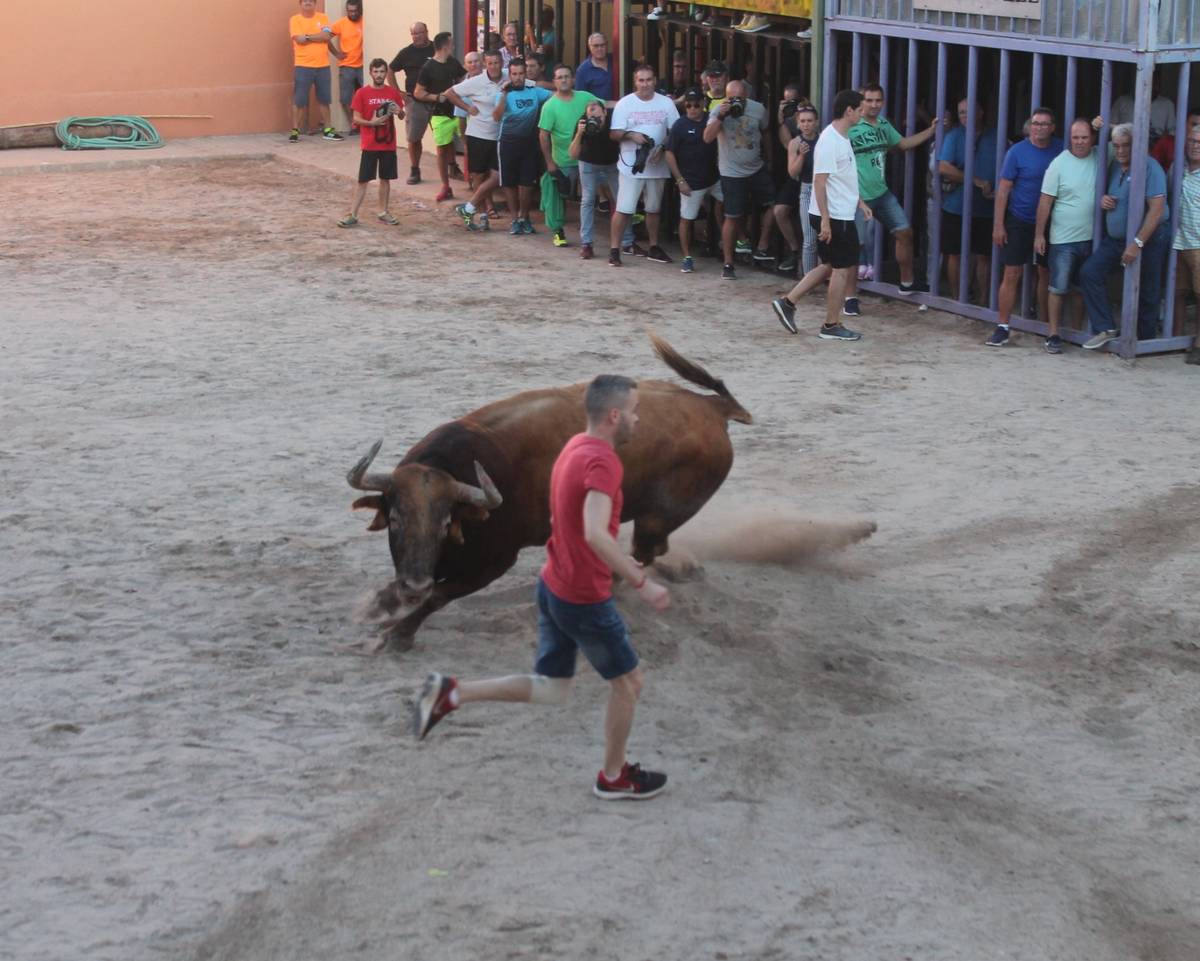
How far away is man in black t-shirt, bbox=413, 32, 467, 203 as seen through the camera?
20391mm

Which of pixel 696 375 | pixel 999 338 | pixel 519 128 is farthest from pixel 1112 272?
pixel 519 128

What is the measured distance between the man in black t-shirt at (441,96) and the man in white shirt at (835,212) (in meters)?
7.20

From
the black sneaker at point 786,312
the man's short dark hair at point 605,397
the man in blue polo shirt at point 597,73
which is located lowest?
the black sneaker at point 786,312

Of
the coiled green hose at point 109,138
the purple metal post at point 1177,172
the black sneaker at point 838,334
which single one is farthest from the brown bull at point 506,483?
the coiled green hose at point 109,138

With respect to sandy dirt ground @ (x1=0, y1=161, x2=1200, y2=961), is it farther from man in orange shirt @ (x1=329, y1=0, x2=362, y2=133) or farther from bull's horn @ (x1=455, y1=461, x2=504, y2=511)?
man in orange shirt @ (x1=329, y1=0, x2=362, y2=133)

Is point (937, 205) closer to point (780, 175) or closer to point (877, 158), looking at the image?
point (877, 158)

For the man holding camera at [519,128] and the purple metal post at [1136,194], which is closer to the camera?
the purple metal post at [1136,194]

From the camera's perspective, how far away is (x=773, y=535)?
912 centimetres

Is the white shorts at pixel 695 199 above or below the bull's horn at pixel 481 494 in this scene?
above

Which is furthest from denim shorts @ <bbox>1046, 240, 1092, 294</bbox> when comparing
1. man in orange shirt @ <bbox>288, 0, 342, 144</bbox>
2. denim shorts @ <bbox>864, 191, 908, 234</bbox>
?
man in orange shirt @ <bbox>288, 0, 342, 144</bbox>

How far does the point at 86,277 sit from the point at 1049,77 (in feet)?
30.2

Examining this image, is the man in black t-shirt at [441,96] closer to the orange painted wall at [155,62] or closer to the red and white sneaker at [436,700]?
the orange painted wall at [155,62]

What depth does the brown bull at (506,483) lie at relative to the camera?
736cm

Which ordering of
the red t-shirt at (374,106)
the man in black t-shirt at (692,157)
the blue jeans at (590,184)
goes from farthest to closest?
the red t-shirt at (374,106) → the blue jeans at (590,184) → the man in black t-shirt at (692,157)
